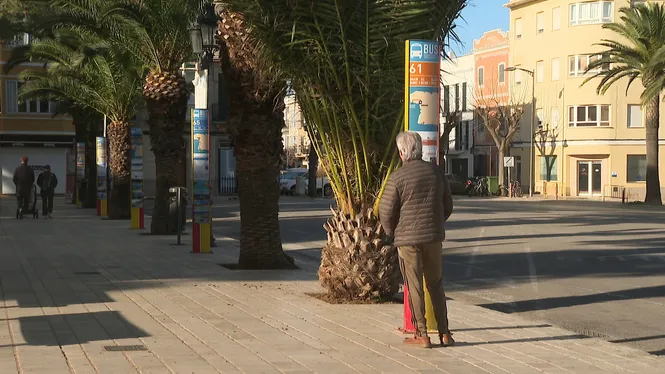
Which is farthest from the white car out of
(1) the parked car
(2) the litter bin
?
(2) the litter bin

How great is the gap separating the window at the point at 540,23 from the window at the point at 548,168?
843 centimetres

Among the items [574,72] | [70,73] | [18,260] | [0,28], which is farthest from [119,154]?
[574,72]

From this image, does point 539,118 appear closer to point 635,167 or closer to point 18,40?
point 635,167

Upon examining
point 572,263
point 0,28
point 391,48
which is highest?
point 0,28

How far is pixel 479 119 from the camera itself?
254 feet

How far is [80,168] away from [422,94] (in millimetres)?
37760

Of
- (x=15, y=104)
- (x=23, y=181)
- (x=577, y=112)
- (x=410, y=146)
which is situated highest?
(x=15, y=104)

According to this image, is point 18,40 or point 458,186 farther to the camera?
point 458,186

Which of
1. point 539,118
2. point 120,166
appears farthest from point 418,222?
point 539,118

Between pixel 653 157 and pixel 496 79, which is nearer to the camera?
pixel 653 157

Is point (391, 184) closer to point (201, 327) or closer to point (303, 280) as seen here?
point (201, 327)

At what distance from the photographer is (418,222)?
8.71m

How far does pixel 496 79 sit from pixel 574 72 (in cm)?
878

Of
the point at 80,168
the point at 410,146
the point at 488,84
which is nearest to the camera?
the point at 410,146
